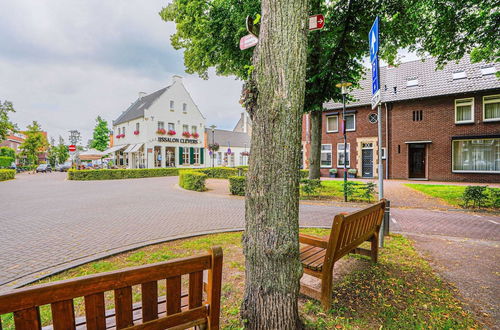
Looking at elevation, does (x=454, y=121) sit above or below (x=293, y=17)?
above

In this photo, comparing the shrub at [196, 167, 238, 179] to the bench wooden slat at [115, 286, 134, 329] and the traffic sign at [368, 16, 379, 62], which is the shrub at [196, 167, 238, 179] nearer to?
the traffic sign at [368, 16, 379, 62]

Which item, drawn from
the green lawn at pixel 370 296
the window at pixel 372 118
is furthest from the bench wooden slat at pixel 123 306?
the window at pixel 372 118

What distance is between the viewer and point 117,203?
32.1 ft

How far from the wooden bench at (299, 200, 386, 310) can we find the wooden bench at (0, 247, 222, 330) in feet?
4.49

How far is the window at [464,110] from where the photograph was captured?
17.0m

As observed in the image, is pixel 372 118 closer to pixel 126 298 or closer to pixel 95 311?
pixel 126 298

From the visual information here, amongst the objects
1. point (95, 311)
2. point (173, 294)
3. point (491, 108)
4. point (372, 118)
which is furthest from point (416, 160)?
point (95, 311)

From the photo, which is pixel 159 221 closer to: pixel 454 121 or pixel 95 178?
pixel 95 178

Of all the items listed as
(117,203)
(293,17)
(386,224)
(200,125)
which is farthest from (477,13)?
(200,125)

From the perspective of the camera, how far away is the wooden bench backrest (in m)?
2.63

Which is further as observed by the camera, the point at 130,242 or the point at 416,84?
the point at 416,84

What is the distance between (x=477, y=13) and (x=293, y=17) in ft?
32.2

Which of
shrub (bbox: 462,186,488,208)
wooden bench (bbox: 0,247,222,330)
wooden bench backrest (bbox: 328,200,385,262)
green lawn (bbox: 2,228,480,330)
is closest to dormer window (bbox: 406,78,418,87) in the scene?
shrub (bbox: 462,186,488,208)

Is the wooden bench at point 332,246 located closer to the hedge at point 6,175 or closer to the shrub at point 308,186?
the shrub at point 308,186
